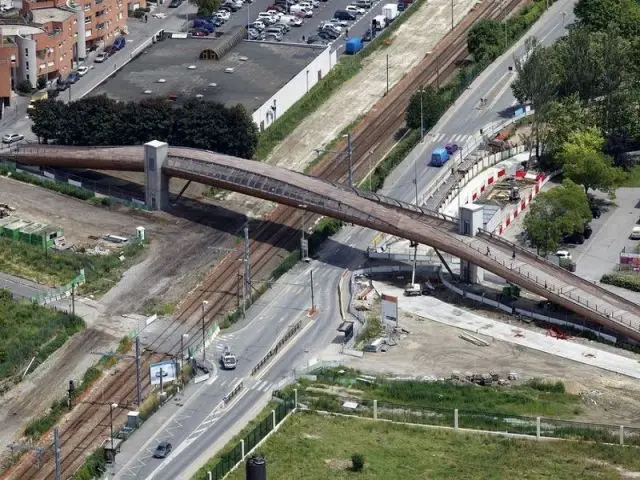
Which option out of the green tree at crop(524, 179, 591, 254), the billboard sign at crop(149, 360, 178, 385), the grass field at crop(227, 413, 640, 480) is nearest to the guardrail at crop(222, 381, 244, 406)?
the billboard sign at crop(149, 360, 178, 385)

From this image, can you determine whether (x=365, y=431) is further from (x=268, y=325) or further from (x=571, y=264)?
(x=571, y=264)

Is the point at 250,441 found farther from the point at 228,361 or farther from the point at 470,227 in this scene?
the point at 470,227

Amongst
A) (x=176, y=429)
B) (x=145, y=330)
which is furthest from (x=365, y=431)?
(x=145, y=330)

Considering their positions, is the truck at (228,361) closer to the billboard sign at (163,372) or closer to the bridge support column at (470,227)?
the billboard sign at (163,372)

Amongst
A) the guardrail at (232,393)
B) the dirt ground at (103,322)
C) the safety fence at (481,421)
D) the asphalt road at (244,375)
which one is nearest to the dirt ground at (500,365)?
the safety fence at (481,421)

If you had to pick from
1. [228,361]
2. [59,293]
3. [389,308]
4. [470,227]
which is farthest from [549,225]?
[59,293]

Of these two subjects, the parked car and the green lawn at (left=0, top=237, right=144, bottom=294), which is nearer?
the parked car

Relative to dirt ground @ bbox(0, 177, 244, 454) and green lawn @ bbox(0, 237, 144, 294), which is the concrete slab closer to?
dirt ground @ bbox(0, 177, 244, 454)
